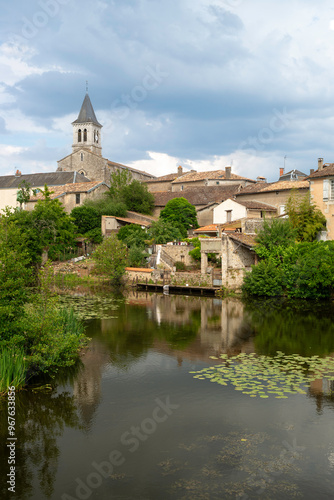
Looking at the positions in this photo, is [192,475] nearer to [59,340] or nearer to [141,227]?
[59,340]

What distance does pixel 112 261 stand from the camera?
33.3 m

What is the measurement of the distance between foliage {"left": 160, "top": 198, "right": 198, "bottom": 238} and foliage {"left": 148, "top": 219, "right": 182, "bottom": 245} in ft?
8.54

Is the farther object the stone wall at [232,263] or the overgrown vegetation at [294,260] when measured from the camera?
the stone wall at [232,263]

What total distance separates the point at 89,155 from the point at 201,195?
69.2 ft

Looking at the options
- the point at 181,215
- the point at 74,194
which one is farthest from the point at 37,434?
the point at 74,194

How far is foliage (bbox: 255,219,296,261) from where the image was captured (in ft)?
92.1

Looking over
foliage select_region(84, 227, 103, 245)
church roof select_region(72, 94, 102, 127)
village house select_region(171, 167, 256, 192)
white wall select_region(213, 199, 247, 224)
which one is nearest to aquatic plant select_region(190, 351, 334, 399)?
white wall select_region(213, 199, 247, 224)

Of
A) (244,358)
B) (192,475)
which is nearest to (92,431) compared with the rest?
(192,475)

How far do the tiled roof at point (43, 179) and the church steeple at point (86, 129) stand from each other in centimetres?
1125

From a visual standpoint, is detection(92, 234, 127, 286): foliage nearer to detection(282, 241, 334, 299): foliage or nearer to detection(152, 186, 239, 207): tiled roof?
detection(282, 241, 334, 299): foliage

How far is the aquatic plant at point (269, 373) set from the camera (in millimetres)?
11188

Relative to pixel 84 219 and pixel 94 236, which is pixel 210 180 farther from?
pixel 94 236

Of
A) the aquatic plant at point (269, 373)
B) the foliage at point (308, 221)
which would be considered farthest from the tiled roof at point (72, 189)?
the aquatic plant at point (269, 373)

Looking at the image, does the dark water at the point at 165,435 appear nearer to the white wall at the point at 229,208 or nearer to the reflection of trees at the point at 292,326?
the reflection of trees at the point at 292,326
